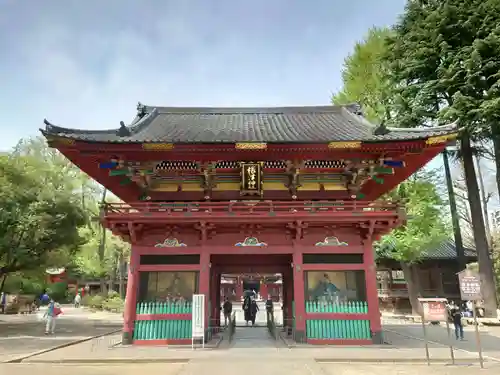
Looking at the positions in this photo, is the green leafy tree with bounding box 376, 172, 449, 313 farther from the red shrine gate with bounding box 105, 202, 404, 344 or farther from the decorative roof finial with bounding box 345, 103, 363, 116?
the red shrine gate with bounding box 105, 202, 404, 344

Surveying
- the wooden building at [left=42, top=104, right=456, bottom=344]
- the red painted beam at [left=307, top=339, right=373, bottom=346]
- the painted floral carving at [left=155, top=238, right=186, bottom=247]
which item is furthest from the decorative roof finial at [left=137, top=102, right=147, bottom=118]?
the red painted beam at [left=307, top=339, right=373, bottom=346]

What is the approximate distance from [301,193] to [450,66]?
54.9 feet

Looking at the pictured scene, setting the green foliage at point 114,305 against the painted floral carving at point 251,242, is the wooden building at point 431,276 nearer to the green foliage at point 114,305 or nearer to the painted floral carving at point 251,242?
the painted floral carving at point 251,242

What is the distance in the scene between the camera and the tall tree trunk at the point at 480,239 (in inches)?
938

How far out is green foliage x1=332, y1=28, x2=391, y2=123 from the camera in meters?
28.7

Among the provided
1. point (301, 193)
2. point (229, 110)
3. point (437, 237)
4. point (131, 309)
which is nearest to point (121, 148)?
point (131, 309)

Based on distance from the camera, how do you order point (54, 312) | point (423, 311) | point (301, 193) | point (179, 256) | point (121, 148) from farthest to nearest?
point (54, 312), point (301, 193), point (179, 256), point (121, 148), point (423, 311)

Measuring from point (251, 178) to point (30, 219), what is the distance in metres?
13.8

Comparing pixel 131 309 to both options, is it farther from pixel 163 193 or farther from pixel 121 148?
pixel 121 148

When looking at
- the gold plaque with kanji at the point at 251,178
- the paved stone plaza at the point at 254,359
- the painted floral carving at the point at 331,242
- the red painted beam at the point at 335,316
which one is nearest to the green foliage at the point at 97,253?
the paved stone plaza at the point at 254,359

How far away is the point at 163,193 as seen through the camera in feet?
52.6

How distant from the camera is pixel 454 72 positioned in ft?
83.1

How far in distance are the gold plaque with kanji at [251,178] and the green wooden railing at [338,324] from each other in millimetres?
4849

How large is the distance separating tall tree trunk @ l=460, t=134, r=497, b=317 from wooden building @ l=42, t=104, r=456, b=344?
40.4ft
